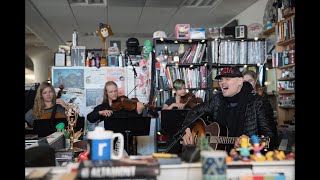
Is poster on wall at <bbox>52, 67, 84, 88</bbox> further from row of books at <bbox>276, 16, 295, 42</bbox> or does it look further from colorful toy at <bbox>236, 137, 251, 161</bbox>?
colorful toy at <bbox>236, 137, 251, 161</bbox>

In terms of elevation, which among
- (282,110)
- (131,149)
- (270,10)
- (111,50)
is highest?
(270,10)

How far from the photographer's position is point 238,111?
269 cm

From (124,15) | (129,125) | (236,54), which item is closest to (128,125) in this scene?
(129,125)

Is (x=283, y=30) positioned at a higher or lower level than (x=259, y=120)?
higher

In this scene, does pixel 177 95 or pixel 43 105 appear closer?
pixel 43 105

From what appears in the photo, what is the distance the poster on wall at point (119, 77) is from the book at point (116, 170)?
3990 mm

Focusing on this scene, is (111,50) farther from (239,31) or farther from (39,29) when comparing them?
(39,29)

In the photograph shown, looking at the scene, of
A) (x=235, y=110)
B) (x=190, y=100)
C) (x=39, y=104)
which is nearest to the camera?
(x=235, y=110)

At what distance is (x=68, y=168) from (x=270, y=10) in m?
5.04

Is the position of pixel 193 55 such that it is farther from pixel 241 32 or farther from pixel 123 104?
pixel 123 104

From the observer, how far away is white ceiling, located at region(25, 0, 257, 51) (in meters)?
6.47

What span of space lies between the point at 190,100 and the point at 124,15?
3.34 metres
